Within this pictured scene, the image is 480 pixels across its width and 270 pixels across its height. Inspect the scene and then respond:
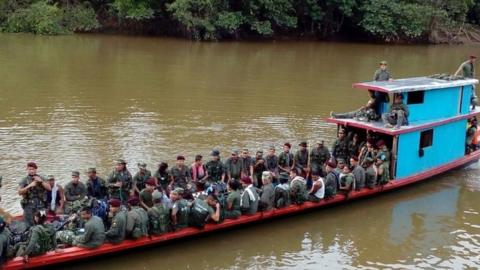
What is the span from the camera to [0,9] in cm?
4409

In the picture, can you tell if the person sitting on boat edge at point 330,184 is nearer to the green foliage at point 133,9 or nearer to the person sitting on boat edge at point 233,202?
the person sitting on boat edge at point 233,202

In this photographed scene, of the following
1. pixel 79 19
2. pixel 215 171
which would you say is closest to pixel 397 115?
pixel 215 171

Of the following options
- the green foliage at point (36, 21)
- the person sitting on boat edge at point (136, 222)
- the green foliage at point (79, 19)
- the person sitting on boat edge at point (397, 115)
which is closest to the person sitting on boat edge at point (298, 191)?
the person sitting on boat edge at point (397, 115)

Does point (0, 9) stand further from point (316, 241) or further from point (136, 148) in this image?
point (316, 241)

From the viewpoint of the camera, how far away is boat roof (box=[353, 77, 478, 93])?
51.1 feet

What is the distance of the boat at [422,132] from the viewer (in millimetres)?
15336

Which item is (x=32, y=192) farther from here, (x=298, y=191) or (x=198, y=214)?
(x=298, y=191)

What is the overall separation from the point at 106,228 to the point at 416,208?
785cm

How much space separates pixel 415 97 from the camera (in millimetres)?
16141

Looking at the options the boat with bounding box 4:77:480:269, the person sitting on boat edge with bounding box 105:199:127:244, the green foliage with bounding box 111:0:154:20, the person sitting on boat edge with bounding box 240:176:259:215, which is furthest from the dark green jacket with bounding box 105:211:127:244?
the green foliage with bounding box 111:0:154:20

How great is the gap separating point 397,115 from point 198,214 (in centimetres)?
611

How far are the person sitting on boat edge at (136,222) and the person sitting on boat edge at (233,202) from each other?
1896 millimetres

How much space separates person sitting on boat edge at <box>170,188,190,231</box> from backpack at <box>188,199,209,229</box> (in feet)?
0.33

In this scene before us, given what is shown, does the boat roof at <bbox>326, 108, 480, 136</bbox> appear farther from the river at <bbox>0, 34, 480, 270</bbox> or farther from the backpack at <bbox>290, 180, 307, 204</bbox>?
the backpack at <bbox>290, 180, 307, 204</bbox>
